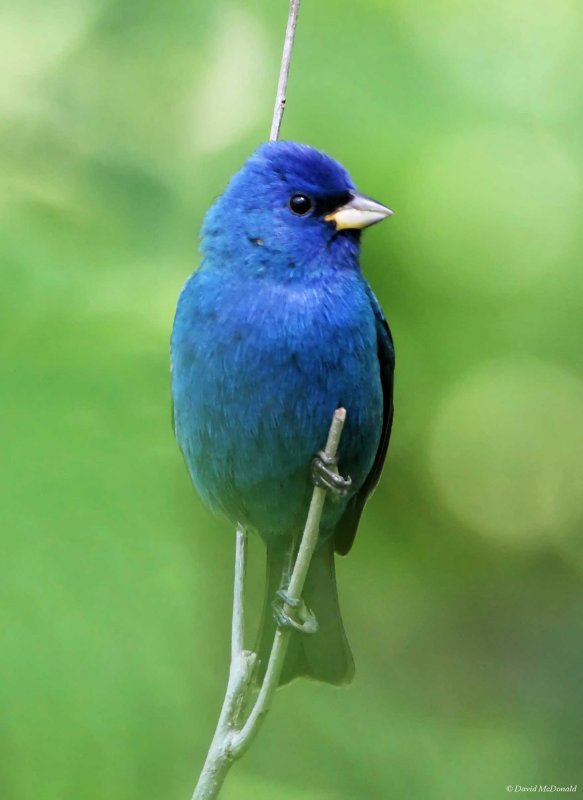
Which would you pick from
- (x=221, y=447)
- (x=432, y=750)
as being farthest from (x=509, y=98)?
(x=432, y=750)

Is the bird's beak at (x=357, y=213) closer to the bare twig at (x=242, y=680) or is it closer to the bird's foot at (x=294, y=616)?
the bare twig at (x=242, y=680)

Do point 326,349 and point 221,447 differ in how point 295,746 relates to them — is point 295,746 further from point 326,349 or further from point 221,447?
point 326,349

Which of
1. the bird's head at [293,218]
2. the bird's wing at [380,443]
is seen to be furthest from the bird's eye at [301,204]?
the bird's wing at [380,443]

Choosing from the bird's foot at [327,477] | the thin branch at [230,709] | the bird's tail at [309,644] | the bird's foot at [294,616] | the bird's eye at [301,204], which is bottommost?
the bird's tail at [309,644]

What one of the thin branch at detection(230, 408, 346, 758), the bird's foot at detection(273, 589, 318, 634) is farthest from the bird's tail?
the thin branch at detection(230, 408, 346, 758)

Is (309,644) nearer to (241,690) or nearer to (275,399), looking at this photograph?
(275,399)

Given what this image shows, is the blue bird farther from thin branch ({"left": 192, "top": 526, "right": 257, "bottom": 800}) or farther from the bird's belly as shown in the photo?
thin branch ({"left": 192, "top": 526, "right": 257, "bottom": 800})

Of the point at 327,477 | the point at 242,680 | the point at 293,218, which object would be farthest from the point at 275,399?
the point at 242,680
